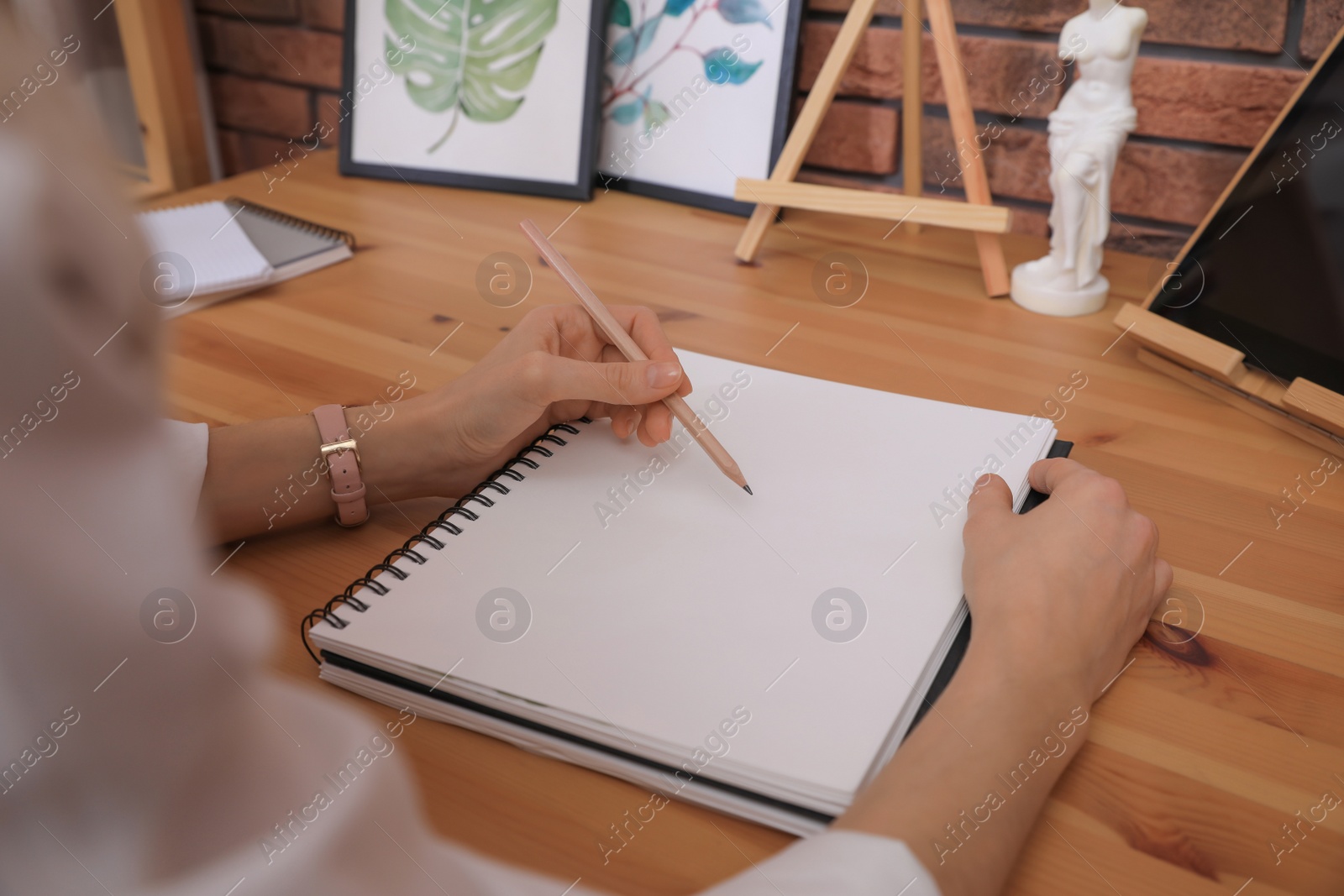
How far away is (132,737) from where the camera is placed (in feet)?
0.96

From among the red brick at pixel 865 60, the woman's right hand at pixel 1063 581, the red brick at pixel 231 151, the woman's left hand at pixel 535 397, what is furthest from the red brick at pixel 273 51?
the woman's right hand at pixel 1063 581

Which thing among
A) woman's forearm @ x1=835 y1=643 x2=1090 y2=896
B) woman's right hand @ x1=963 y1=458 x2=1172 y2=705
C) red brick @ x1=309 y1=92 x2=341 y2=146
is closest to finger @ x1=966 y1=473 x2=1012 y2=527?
woman's right hand @ x1=963 y1=458 x2=1172 y2=705

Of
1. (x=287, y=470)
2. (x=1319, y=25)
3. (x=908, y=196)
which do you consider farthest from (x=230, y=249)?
(x=1319, y=25)

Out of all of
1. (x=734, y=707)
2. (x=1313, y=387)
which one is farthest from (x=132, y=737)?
(x=1313, y=387)

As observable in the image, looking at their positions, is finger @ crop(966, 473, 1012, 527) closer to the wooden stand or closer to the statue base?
the wooden stand

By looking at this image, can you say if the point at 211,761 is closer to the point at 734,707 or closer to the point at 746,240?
the point at 734,707

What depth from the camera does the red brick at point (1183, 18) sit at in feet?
3.15

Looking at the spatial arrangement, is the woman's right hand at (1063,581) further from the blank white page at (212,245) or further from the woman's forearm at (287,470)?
the blank white page at (212,245)

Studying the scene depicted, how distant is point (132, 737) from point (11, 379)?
0.11 m

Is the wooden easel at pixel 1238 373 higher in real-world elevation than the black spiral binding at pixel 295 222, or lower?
higher

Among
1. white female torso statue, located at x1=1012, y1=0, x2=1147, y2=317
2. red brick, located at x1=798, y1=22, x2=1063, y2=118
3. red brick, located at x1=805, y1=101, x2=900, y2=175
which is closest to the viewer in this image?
white female torso statue, located at x1=1012, y1=0, x2=1147, y2=317

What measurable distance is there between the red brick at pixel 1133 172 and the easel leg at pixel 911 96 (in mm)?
72

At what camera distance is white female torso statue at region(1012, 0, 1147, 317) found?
0.89 m

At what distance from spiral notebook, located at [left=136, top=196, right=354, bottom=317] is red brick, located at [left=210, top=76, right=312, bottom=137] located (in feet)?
1.65
